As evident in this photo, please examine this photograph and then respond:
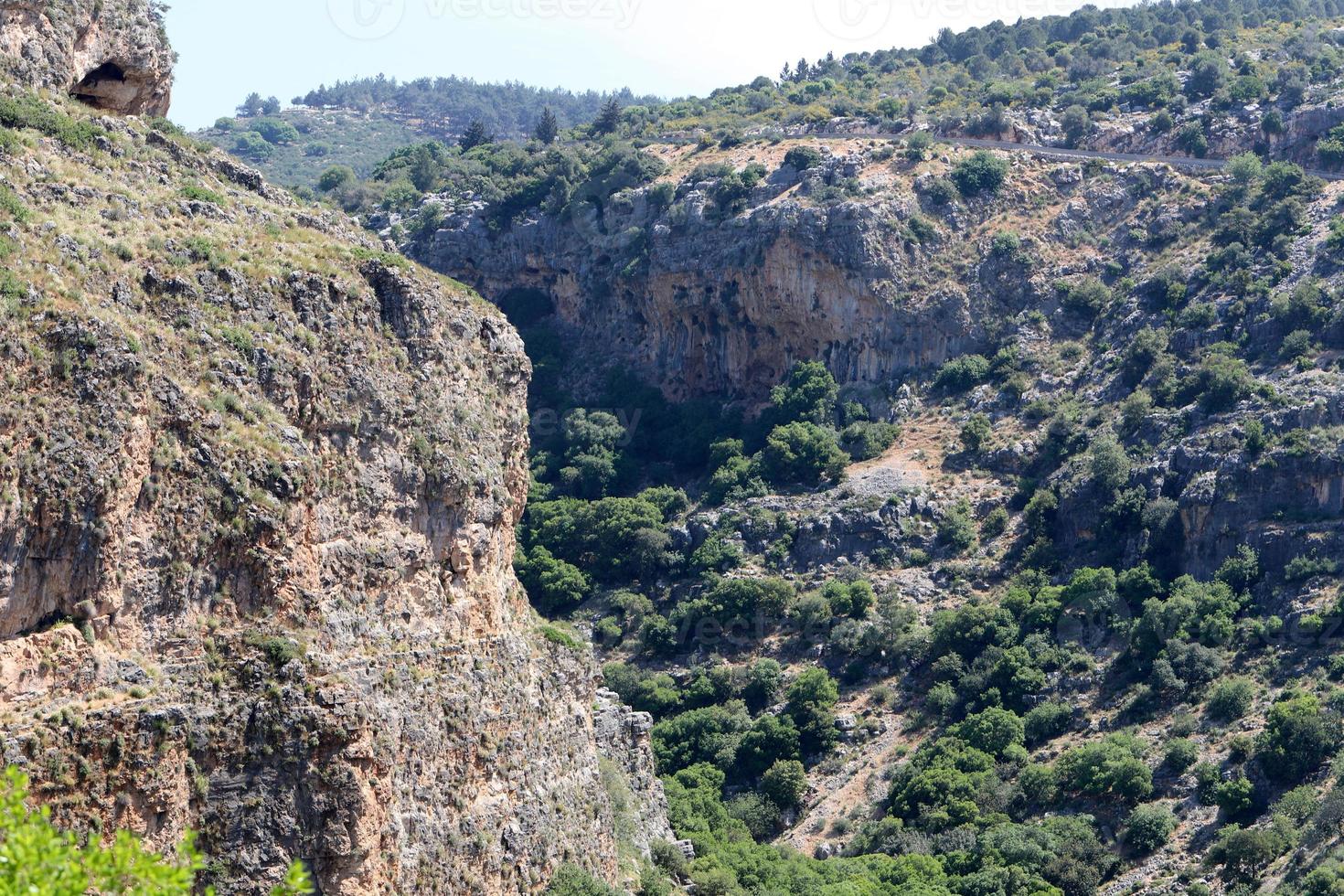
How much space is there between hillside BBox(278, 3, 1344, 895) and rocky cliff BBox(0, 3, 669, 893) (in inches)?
610

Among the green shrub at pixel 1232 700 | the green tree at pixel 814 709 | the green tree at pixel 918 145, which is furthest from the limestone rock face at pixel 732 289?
the green shrub at pixel 1232 700

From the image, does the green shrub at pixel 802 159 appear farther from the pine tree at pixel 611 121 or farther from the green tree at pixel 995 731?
the green tree at pixel 995 731

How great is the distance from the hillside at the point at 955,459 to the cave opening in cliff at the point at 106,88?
2900 cm

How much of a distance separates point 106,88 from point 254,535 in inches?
805

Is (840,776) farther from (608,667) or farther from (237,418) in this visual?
(237,418)

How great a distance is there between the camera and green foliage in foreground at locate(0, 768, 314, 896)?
2488cm

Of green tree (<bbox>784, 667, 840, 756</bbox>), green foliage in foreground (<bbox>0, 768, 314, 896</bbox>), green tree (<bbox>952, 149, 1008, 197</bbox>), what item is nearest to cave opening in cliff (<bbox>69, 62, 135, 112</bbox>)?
green foliage in foreground (<bbox>0, 768, 314, 896</bbox>)

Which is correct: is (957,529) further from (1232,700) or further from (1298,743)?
(1298,743)

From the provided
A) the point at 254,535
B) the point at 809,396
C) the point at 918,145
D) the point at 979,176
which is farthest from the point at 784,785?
the point at 918,145

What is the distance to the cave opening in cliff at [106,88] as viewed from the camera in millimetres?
56906

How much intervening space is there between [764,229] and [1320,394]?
30.6m

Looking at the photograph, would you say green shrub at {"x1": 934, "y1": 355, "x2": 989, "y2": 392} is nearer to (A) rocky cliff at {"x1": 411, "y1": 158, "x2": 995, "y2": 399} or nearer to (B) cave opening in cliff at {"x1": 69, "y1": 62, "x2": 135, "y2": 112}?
(A) rocky cliff at {"x1": 411, "y1": 158, "x2": 995, "y2": 399}

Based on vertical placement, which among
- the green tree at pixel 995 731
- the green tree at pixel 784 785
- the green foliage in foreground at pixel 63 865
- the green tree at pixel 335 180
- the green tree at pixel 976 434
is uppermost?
the green tree at pixel 335 180

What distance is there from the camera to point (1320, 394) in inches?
3359
